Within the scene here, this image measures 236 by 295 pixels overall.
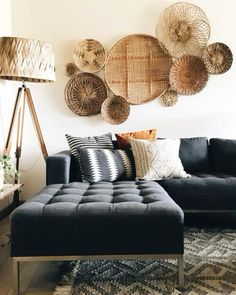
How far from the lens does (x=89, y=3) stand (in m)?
3.56

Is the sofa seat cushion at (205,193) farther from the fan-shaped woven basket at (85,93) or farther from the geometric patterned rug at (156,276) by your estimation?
the fan-shaped woven basket at (85,93)

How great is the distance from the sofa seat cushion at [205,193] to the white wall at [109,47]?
105 centimetres

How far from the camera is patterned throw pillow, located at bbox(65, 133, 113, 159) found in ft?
9.57

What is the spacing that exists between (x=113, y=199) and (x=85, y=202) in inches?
7.0

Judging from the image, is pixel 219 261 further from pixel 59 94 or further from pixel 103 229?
pixel 59 94

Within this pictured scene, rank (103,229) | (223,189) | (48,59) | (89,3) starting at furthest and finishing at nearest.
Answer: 1. (89,3)
2. (48,59)
3. (223,189)
4. (103,229)

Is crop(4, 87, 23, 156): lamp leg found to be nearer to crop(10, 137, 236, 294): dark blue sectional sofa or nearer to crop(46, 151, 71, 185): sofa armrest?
crop(46, 151, 71, 185): sofa armrest

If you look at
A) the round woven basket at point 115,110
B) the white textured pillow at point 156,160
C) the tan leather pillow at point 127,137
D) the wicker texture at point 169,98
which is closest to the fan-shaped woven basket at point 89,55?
the round woven basket at point 115,110

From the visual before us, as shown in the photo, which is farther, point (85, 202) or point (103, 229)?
point (85, 202)

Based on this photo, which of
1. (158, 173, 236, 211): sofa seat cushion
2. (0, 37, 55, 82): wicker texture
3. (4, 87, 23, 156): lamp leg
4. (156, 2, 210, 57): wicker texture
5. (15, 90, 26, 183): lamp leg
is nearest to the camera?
(158, 173, 236, 211): sofa seat cushion

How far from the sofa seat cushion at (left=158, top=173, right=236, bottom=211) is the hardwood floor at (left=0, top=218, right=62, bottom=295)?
1028 millimetres

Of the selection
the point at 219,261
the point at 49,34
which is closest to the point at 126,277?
the point at 219,261

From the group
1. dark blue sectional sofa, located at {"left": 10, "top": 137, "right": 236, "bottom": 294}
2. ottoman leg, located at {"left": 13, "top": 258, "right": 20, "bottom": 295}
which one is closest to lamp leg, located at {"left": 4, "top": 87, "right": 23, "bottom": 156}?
dark blue sectional sofa, located at {"left": 10, "top": 137, "right": 236, "bottom": 294}

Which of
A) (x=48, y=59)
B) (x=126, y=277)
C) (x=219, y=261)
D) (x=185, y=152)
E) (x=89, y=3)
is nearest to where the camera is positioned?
(x=126, y=277)
